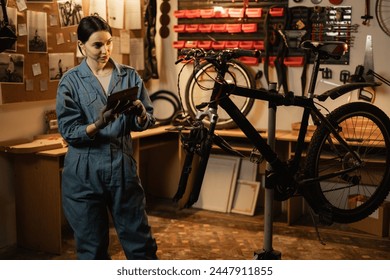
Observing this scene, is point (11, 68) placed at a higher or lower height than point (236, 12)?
lower

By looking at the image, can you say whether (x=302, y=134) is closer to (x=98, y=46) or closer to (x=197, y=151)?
(x=197, y=151)

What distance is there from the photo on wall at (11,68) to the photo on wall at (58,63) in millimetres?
299

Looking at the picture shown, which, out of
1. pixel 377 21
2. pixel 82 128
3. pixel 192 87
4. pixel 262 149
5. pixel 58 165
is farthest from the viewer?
pixel 192 87

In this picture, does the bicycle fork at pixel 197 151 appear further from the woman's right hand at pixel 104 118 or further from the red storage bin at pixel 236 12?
the red storage bin at pixel 236 12

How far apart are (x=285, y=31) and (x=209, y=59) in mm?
2105

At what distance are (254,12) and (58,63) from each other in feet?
5.59

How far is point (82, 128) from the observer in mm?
2562

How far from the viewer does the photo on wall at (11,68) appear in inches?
147

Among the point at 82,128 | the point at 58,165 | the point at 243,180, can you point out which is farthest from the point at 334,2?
the point at 82,128

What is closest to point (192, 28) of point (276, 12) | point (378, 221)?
point (276, 12)

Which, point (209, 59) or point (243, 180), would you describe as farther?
point (243, 180)

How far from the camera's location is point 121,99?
7.97ft
